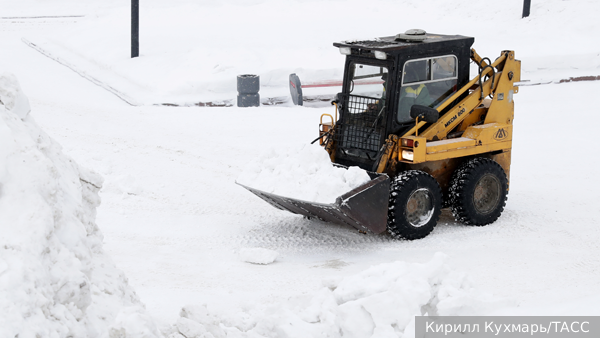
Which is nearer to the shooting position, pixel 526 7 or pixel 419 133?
pixel 419 133

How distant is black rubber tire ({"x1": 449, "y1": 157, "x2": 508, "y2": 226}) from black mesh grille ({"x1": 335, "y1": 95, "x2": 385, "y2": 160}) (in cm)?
98

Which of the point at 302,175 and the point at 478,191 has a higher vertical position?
the point at 302,175

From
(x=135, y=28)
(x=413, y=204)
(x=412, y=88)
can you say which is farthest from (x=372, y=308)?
(x=135, y=28)

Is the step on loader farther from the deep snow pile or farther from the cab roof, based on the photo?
the deep snow pile

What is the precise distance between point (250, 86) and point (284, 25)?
6.24m

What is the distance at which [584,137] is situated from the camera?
36.5 feet

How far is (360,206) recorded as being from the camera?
6379 mm

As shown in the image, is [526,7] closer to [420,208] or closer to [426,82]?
[426,82]

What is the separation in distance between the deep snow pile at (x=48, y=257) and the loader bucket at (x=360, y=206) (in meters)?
2.44

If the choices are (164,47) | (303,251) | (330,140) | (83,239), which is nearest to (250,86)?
(164,47)

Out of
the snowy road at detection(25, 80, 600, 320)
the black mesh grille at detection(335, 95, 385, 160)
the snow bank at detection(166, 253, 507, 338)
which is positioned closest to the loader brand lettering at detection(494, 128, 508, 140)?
the snowy road at detection(25, 80, 600, 320)

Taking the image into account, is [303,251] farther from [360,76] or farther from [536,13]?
[536,13]

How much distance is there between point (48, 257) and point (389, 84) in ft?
13.9

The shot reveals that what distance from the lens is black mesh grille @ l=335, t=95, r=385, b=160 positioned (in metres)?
7.14
